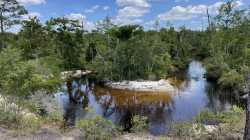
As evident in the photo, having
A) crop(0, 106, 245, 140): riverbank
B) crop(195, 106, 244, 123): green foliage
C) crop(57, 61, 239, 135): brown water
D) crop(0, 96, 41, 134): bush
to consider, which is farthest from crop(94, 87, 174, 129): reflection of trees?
crop(0, 106, 245, 140): riverbank

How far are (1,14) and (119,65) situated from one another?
16.8m

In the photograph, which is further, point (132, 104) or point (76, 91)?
point (76, 91)

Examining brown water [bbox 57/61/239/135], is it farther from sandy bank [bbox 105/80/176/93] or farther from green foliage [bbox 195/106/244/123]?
green foliage [bbox 195/106/244/123]

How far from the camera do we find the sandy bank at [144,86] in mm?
34562

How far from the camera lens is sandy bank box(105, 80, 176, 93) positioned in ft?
113

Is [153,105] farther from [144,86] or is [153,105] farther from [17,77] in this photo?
[17,77]

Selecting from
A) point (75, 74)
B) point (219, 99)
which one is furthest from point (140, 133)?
point (75, 74)

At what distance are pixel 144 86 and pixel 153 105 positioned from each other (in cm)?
904

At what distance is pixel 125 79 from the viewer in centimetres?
3934

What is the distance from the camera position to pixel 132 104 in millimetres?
26953

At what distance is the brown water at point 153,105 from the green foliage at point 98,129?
27.0 ft

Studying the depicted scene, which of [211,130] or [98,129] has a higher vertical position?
[98,129]

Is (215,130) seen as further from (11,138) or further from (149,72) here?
(149,72)

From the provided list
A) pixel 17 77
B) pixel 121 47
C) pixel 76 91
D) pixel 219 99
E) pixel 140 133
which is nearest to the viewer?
pixel 140 133
